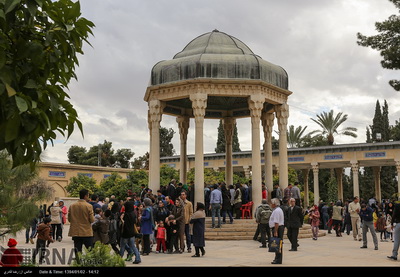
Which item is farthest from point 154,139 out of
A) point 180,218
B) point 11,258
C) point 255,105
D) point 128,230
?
Result: point 11,258

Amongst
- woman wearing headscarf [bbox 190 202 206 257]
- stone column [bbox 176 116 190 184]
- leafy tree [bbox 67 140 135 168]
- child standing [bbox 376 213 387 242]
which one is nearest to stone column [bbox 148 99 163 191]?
stone column [bbox 176 116 190 184]

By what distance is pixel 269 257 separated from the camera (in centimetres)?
1178

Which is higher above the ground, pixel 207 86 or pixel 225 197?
pixel 207 86

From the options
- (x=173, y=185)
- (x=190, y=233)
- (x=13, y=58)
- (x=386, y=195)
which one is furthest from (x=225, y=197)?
(x=386, y=195)

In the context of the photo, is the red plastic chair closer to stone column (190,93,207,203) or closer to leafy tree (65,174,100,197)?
stone column (190,93,207,203)

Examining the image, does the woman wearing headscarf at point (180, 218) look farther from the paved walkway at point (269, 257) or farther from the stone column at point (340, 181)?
the stone column at point (340, 181)

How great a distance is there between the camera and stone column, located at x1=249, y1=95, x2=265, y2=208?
18.4 m

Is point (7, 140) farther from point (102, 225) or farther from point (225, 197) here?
point (225, 197)

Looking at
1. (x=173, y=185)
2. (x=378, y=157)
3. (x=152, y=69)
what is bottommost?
(x=173, y=185)

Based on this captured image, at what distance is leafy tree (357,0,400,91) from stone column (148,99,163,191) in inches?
341

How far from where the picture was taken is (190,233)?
13992 millimetres

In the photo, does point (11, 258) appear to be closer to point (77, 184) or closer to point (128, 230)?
point (128, 230)

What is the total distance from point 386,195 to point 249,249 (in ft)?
124

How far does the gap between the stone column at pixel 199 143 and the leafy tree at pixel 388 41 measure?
6.82m
